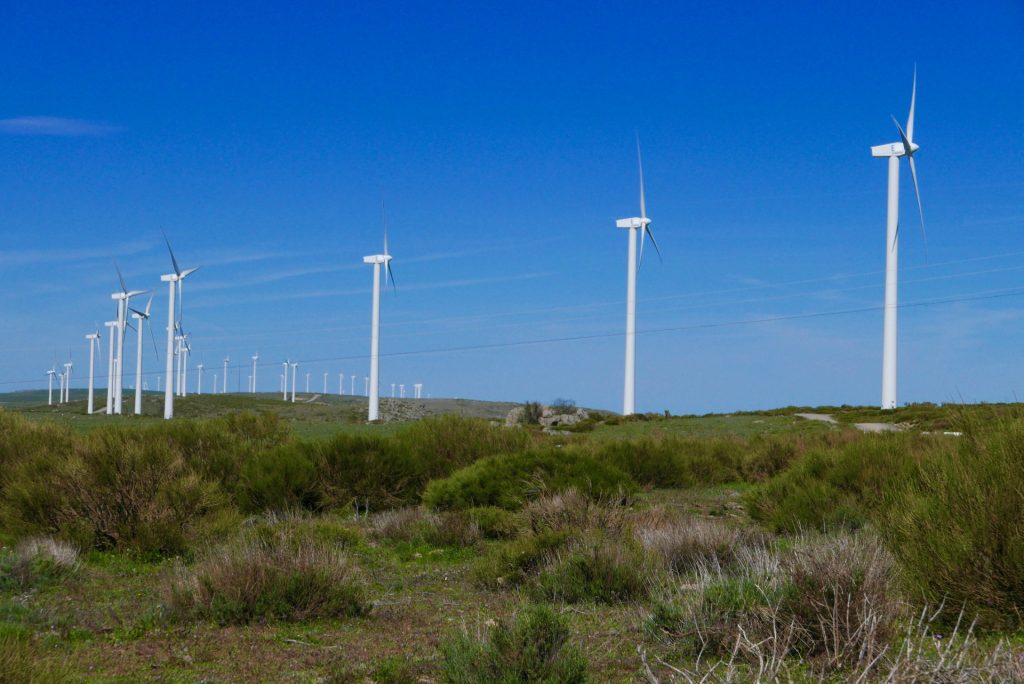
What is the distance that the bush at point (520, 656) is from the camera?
292 inches

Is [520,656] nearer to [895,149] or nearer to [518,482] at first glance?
[518,482]

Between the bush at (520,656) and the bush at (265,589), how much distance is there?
3276 millimetres

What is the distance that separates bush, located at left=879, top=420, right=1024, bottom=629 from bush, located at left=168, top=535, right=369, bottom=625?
590 centimetres

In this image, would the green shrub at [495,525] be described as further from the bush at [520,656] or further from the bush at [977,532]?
the bush at [520,656]

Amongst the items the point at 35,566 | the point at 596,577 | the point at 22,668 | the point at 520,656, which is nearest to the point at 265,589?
the point at 596,577

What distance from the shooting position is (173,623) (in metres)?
10.5

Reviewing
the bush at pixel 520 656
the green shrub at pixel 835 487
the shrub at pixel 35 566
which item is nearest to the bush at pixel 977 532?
the bush at pixel 520 656

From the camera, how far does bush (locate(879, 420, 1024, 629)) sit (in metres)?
8.42

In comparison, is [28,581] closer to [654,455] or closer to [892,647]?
[892,647]

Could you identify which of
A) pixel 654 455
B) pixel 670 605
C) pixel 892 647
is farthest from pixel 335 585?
pixel 654 455

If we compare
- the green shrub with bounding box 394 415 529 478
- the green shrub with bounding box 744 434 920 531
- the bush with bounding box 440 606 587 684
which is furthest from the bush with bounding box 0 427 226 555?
the green shrub with bounding box 744 434 920 531

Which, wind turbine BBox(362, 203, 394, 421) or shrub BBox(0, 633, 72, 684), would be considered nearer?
shrub BBox(0, 633, 72, 684)

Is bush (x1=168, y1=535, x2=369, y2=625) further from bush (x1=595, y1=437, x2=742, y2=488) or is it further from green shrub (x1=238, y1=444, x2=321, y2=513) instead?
bush (x1=595, y1=437, x2=742, y2=488)

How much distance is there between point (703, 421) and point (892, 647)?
4522cm
